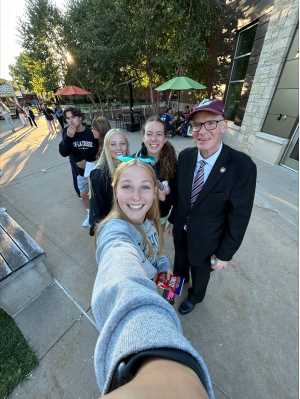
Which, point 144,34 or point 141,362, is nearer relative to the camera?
point 141,362

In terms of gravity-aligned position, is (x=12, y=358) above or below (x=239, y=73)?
below

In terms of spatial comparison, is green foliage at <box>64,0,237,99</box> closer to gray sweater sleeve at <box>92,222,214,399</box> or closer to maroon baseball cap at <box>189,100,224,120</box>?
maroon baseball cap at <box>189,100,224,120</box>

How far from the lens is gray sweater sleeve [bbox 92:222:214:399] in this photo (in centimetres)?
53

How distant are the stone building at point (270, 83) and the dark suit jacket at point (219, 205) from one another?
484cm

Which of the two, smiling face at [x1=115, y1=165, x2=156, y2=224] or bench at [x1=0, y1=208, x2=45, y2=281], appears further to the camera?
bench at [x1=0, y1=208, x2=45, y2=281]

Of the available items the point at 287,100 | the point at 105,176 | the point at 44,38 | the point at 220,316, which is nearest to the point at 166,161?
the point at 105,176

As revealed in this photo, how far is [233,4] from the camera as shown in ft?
26.5

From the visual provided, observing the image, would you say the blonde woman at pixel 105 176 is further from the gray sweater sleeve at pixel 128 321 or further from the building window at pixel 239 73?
the building window at pixel 239 73

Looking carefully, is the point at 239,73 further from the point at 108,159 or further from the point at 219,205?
the point at 219,205

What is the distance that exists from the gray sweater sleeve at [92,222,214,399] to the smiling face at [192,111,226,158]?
43.9 inches

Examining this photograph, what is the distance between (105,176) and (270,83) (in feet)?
19.9

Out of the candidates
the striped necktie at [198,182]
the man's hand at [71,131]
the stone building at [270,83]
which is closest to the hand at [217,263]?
the striped necktie at [198,182]

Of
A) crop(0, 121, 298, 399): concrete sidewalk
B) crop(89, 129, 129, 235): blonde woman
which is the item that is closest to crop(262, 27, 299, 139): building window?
crop(0, 121, 298, 399): concrete sidewalk

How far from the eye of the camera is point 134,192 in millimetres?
1319
